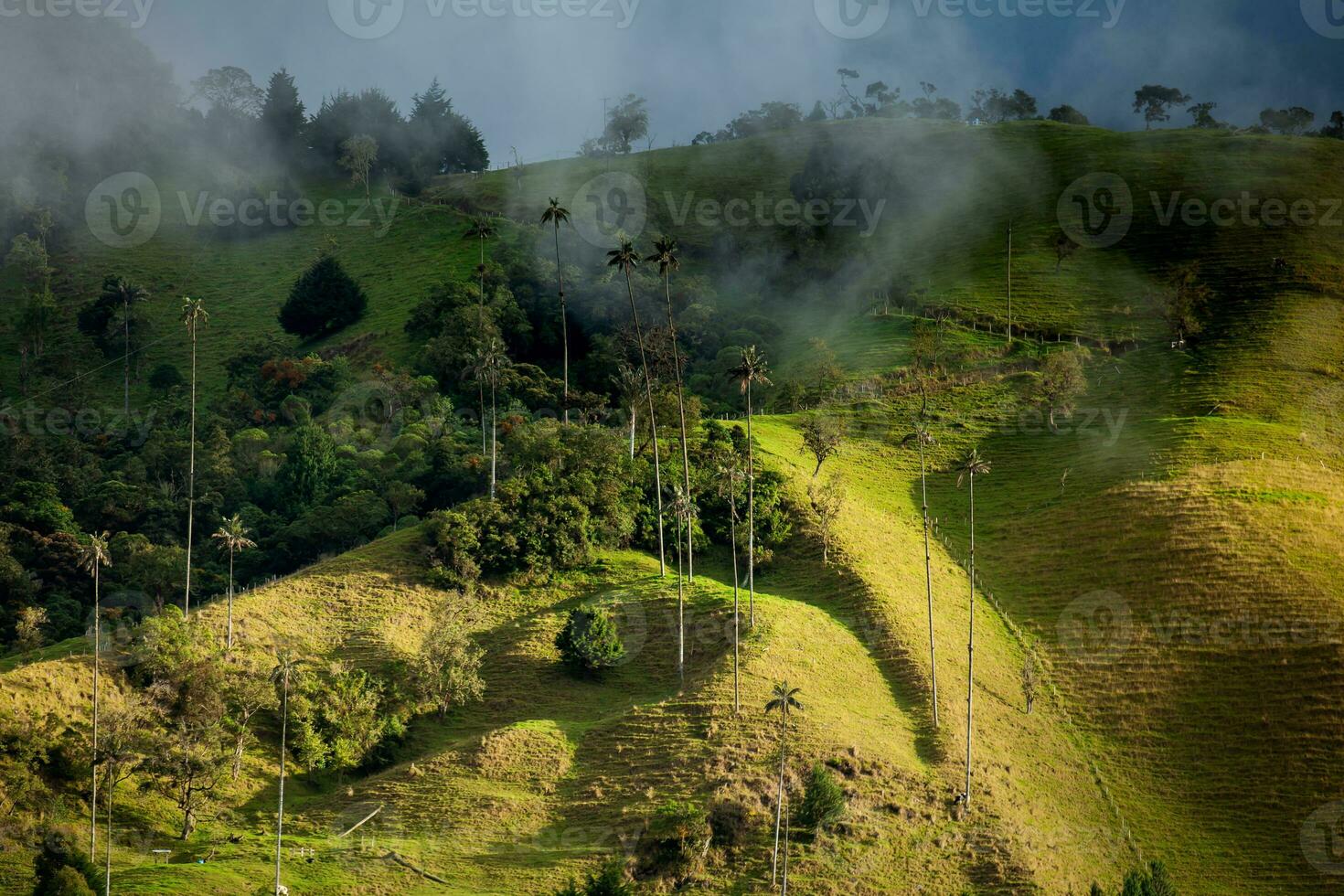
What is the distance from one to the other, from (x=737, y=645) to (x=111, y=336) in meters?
95.9

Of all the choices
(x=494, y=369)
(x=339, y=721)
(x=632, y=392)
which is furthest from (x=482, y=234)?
(x=339, y=721)

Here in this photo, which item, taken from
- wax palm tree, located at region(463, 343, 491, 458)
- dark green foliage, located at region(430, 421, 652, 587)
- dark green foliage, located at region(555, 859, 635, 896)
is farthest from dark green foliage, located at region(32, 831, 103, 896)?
wax palm tree, located at region(463, 343, 491, 458)

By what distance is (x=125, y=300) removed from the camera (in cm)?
13950

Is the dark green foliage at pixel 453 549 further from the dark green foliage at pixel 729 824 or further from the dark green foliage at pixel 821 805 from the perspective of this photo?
the dark green foliage at pixel 821 805

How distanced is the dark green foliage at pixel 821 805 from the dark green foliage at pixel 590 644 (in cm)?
1833

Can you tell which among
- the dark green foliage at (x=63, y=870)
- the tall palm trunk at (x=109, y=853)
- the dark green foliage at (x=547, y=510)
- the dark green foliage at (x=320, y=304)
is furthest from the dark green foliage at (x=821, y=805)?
the dark green foliage at (x=320, y=304)

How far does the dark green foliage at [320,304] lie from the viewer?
140875 millimetres

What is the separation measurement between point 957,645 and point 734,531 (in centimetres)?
1630

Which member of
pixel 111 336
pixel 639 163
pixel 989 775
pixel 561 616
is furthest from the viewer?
pixel 639 163

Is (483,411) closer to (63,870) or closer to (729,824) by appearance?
(729,824)

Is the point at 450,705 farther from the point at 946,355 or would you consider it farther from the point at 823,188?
the point at 823,188

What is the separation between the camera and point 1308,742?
226 feet

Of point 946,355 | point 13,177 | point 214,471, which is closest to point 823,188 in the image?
point 946,355

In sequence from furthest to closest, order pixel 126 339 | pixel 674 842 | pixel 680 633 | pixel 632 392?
pixel 126 339 < pixel 632 392 < pixel 680 633 < pixel 674 842
